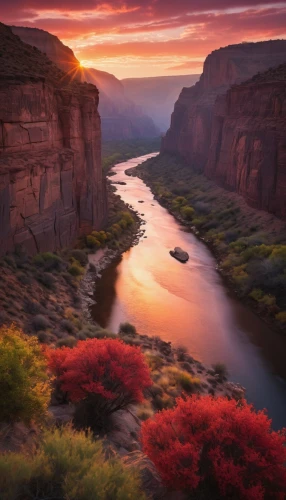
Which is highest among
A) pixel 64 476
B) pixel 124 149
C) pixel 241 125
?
pixel 241 125

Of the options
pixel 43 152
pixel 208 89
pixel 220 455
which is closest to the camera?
pixel 220 455

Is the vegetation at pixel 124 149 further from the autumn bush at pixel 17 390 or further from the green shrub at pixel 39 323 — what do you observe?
the autumn bush at pixel 17 390

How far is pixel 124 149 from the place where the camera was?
134125 mm

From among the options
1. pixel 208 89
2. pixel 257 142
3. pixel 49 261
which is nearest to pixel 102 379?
pixel 49 261

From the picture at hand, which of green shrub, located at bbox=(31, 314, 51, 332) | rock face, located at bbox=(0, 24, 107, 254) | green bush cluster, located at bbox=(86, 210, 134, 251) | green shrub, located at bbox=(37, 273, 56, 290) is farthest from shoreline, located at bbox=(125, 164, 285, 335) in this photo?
green shrub, located at bbox=(31, 314, 51, 332)

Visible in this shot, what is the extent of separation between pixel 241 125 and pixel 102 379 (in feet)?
151

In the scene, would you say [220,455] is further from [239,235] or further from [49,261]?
[239,235]

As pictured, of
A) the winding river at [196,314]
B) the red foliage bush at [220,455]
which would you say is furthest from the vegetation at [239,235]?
the red foliage bush at [220,455]

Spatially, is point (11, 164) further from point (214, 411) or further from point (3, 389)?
point (214, 411)

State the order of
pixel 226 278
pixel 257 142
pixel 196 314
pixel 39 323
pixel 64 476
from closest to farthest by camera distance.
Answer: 1. pixel 64 476
2. pixel 39 323
3. pixel 196 314
4. pixel 226 278
5. pixel 257 142

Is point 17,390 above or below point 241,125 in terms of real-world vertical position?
below

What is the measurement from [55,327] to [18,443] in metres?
11.0

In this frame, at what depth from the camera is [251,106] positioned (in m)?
49.4

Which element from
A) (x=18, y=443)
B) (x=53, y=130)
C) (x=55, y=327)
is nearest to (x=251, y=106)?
(x=53, y=130)
